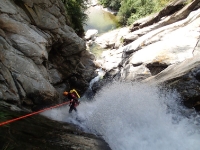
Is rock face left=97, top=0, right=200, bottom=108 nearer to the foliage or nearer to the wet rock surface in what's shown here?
the wet rock surface

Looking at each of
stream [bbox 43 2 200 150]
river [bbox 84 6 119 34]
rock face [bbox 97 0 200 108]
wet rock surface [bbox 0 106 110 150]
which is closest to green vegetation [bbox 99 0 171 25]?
river [bbox 84 6 119 34]

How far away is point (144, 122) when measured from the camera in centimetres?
782

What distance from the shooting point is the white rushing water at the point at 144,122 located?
21.9 ft

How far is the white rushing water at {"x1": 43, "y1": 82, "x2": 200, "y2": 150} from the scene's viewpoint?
263 inches

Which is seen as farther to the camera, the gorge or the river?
the river

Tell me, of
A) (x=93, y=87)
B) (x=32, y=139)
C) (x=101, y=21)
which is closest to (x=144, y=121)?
(x=32, y=139)

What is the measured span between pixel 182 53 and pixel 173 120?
5037mm

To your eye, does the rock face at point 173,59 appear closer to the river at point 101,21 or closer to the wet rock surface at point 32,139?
the wet rock surface at point 32,139

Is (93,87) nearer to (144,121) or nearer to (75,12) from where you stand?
(75,12)

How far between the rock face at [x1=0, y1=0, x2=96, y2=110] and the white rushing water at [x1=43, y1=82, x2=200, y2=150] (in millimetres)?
1427

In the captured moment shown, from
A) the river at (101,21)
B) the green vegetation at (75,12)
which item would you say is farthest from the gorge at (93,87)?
the river at (101,21)

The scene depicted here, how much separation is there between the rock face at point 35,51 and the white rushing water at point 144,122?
4.68 feet

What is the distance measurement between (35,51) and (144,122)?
5792mm

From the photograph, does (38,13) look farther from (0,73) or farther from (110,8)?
(110,8)
